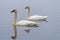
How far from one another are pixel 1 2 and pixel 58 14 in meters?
0.69

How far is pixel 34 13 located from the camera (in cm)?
190

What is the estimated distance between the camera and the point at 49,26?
2029 millimetres

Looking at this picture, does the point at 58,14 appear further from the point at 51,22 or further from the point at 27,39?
the point at 27,39

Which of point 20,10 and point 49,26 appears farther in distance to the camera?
point 49,26

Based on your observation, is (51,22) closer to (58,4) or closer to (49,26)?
(49,26)

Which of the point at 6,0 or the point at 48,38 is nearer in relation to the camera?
the point at 6,0

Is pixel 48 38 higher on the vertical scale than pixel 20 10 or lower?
lower

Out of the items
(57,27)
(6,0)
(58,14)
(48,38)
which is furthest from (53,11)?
(6,0)

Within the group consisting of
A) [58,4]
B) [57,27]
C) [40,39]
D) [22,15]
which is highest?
[58,4]

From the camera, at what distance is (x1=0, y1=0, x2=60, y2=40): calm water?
1.89 metres

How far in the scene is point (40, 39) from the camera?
6.60 ft

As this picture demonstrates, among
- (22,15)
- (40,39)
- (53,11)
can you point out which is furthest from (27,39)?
(53,11)

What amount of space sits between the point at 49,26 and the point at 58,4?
29 centimetres

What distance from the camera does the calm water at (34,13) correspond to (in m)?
1.89
